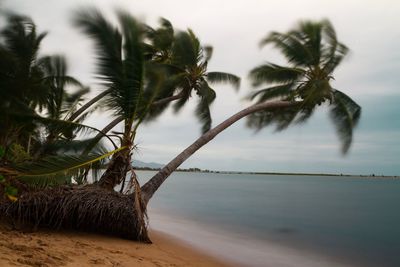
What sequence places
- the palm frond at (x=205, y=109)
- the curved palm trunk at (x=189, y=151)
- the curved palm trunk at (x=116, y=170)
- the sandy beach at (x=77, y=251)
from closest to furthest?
the sandy beach at (x=77, y=251)
the curved palm trunk at (x=116, y=170)
the curved palm trunk at (x=189, y=151)
the palm frond at (x=205, y=109)

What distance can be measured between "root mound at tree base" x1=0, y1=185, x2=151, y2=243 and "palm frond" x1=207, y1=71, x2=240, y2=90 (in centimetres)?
745

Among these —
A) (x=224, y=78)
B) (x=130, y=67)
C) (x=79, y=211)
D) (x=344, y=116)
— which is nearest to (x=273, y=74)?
(x=224, y=78)

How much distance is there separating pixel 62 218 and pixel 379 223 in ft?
58.2

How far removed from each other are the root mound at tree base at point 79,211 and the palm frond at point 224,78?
7.45 metres

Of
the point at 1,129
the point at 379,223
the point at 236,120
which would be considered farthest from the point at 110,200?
the point at 379,223

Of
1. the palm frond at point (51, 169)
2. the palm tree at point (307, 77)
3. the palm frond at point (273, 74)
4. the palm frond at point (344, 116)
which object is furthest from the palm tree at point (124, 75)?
the palm frond at point (344, 116)

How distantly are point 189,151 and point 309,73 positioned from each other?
539cm

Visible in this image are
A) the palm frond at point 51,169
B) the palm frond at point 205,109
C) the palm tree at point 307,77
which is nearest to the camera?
the palm frond at point 51,169

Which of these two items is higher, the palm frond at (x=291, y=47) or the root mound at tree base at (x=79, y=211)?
the palm frond at (x=291, y=47)

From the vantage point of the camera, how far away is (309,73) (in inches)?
510

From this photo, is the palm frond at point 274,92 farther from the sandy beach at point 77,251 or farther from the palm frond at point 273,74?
the sandy beach at point 77,251

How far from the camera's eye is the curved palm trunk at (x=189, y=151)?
953cm

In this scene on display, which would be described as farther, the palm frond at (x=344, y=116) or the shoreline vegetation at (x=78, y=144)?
the palm frond at (x=344, y=116)

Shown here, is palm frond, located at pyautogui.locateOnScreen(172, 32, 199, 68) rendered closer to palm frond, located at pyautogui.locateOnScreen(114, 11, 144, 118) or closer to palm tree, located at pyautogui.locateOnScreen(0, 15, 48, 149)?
palm tree, located at pyautogui.locateOnScreen(0, 15, 48, 149)
